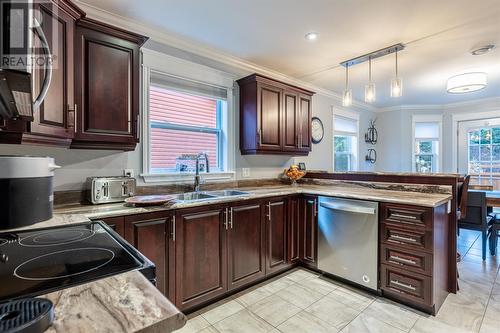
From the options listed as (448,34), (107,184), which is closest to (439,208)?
(448,34)

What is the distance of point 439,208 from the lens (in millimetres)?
2225

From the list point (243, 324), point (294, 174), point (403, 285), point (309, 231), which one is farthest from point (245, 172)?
point (403, 285)

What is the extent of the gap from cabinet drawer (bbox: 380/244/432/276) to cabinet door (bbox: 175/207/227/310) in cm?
144

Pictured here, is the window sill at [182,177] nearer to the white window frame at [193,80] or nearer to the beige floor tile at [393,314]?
the white window frame at [193,80]

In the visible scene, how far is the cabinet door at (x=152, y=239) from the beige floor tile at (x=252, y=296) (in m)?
0.74

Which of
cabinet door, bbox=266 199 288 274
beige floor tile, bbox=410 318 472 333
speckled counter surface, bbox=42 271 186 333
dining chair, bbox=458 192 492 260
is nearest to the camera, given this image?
speckled counter surface, bbox=42 271 186 333

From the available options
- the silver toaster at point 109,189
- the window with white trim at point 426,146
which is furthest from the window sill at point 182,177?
the window with white trim at point 426,146

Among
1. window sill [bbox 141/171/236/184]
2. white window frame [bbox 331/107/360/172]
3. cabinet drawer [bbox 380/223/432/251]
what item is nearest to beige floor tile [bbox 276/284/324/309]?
cabinet drawer [bbox 380/223/432/251]

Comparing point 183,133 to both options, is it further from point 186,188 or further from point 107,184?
point 107,184

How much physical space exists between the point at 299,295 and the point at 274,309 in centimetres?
34

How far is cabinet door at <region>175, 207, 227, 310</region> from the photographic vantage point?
2.07 metres

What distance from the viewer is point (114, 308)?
0.59 metres

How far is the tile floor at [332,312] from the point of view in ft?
6.49

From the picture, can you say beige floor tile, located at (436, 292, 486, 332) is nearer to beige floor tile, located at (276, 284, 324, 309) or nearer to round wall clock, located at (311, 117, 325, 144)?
beige floor tile, located at (276, 284, 324, 309)
